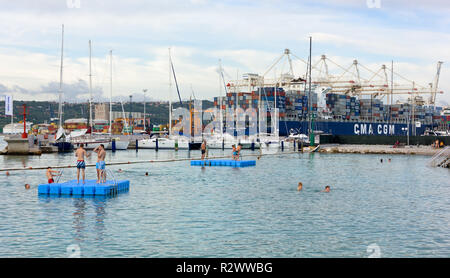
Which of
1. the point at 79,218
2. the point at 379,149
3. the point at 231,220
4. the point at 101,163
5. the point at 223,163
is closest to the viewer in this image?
the point at 79,218

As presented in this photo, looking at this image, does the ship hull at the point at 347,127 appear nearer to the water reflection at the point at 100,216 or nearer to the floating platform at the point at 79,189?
the floating platform at the point at 79,189

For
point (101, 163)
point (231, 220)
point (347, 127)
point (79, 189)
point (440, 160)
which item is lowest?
point (231, 220)

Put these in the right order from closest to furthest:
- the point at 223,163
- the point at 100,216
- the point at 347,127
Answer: the point at 100,216, the point at 223,163, the point at 347,127

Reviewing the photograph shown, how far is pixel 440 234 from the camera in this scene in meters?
20.3

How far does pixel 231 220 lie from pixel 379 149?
216 feet

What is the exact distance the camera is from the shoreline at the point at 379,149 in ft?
259

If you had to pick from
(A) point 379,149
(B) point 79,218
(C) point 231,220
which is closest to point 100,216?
(B) point 79,218

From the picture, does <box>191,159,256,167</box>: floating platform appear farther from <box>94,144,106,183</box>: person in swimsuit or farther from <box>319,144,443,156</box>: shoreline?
<box>319,144,443,156</box>: shoreline

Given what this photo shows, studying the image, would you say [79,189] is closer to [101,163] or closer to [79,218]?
[101,163]

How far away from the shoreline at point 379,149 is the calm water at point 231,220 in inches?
1662

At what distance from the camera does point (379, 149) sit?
83.8 meters

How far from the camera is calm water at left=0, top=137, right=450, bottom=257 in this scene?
17703mm
